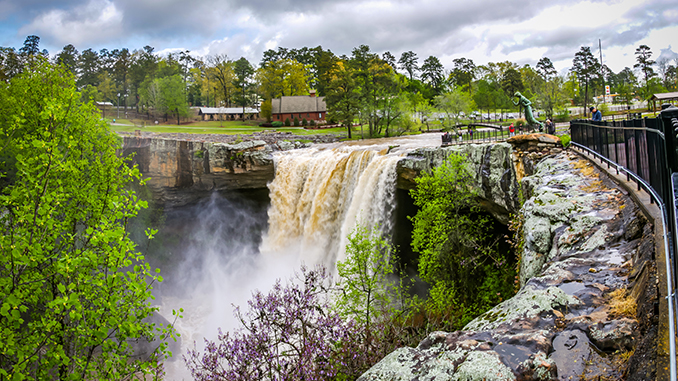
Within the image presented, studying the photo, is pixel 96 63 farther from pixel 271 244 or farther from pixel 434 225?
pixel 434 225

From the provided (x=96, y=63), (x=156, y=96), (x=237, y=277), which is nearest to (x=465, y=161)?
(x=237, y=277)

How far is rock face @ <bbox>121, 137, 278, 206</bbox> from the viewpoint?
2866cm

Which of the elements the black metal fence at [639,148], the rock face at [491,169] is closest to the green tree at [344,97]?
the rock face at [491,169]

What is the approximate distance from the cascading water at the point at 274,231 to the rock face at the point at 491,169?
7.03 ft

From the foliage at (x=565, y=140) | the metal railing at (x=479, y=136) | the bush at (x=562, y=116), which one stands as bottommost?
the foliage at (x=565, y=140)

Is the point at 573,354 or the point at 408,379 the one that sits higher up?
the point at 573,354

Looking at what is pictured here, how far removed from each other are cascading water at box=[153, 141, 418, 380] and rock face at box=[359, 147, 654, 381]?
13.5 m

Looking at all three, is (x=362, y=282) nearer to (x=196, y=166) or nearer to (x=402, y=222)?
(x=402, y=222)

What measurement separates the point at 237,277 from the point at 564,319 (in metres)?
25.8

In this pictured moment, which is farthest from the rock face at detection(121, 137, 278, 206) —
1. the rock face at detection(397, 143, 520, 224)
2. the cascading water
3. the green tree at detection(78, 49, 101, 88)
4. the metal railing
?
the green tree at detection(78, 49, 101, 88)

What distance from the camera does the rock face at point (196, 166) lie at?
28656mm

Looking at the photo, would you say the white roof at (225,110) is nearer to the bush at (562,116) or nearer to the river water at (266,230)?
the river water at (266,230)

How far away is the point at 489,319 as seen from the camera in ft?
15.8

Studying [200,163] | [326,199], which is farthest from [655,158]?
[200,163]
